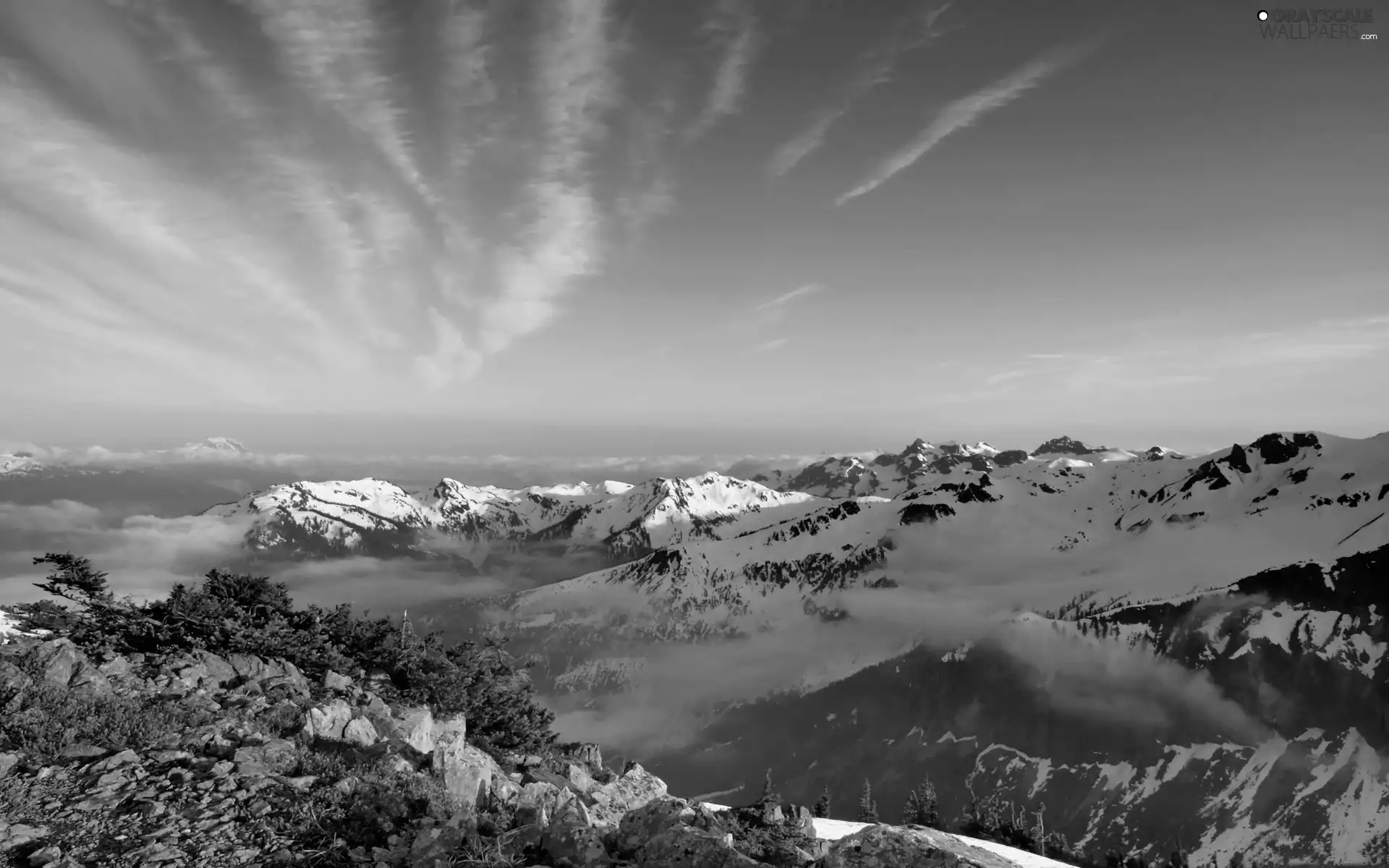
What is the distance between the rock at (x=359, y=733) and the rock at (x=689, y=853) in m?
12.0

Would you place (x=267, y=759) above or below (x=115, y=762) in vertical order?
below

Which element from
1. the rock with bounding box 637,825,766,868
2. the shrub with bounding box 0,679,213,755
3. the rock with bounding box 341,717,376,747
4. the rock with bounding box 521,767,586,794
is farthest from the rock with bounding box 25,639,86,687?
the rock with bounding box 637,825,766,868

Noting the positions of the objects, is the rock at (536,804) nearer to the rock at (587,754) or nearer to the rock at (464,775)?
the rock at (464,775)

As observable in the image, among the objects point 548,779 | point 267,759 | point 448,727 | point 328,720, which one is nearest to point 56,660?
point 328,720

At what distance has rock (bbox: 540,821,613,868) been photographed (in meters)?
12.3

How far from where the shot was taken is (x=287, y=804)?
1386 centimetres

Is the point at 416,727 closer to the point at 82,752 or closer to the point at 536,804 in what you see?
the point at 536,804

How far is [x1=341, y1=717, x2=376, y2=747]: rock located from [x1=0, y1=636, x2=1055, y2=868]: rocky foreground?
0.05 m

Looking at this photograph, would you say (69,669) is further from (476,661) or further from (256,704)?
(476,661)

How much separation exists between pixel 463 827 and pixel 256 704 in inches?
522

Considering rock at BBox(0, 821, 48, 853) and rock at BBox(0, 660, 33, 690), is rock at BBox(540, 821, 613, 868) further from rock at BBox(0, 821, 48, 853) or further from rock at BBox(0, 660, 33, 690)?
rock at BBox(0, 660, 33, 690)

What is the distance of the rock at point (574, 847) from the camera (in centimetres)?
1230

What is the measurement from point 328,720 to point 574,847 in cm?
1212

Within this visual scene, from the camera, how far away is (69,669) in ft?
67.3
